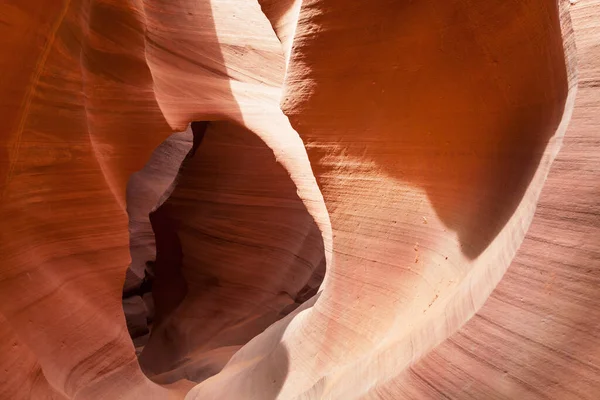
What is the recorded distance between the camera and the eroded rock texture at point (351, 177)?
991 millimetres

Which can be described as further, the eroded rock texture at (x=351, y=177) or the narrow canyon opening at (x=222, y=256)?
the narrow canyon opening at (x=222, y=256)

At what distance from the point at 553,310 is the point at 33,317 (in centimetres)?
226

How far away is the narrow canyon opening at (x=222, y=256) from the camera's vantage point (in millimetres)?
4301

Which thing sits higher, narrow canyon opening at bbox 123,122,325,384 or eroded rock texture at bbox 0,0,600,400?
eroded rock texture at bbox 0,0,600,400

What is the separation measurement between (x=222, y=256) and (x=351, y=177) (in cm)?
288

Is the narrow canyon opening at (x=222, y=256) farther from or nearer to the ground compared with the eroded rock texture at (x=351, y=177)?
nearer to the ground

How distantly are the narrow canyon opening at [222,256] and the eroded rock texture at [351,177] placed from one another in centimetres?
59

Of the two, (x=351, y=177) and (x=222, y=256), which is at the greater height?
(x=351, y=177)

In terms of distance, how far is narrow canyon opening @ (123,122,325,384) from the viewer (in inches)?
169

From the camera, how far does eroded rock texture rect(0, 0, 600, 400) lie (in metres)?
0.99

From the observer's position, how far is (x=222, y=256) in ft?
14.9

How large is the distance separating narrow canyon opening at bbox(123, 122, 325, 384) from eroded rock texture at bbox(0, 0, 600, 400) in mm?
591

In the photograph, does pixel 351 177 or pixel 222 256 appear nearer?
pixel 351 177

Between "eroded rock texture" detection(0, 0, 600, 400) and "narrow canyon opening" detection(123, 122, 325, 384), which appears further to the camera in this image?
"narrow canyon opening" detection(123, 122, 325, 384)
